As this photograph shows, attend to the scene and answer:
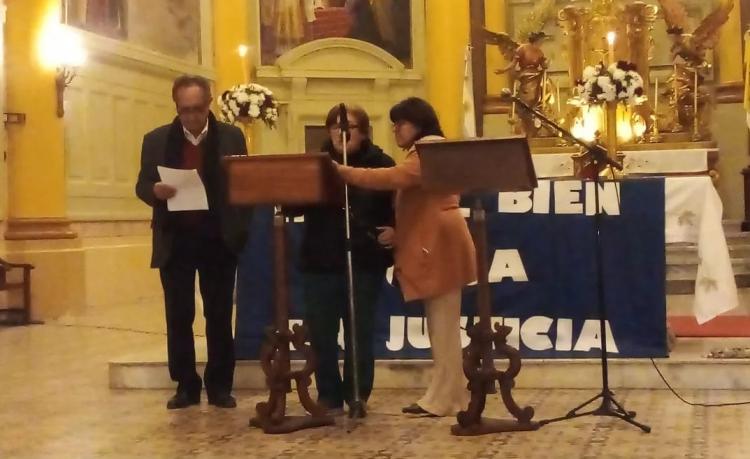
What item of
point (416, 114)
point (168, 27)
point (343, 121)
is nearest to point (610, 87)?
point (416, 114)

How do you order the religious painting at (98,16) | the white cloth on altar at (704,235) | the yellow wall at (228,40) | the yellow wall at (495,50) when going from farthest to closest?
1. the yellow wall at (228,40)
2. the yellow wall at (495,50)
3. the religious painting at (98,16)
4. the white cloth on altar at (704,235)

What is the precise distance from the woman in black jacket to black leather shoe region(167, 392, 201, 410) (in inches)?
29.6

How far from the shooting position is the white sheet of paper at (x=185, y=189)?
16.6ft

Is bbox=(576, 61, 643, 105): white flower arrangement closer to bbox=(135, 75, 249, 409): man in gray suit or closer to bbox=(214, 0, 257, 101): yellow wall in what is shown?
bbox=(135, 75, 249, 409): man in gray suit

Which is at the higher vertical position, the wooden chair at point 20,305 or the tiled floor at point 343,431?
the wooden chair at point 20,305

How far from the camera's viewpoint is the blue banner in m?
5.82

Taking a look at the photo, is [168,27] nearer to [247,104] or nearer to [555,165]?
[247,104]

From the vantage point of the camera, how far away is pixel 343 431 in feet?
15.5

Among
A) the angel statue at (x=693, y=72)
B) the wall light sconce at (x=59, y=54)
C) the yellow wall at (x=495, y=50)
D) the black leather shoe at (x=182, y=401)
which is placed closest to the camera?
the black leather shoe at (x=182, y=401)

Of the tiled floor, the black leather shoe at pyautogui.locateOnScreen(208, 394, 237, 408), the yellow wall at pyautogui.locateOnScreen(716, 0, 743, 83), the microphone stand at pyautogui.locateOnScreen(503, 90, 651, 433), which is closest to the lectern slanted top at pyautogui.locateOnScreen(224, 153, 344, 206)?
the microphone stand at pyautogui.locateOnScreen(503, 90, 651, 433)

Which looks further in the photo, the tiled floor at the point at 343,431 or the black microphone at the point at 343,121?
the black microphone at the point at 343,121

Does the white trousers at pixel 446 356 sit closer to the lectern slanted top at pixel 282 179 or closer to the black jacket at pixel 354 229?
the black jacket at pixel 354 229

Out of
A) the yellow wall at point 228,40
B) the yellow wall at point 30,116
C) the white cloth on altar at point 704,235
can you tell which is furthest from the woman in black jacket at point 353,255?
the yellow wall at point 228,40

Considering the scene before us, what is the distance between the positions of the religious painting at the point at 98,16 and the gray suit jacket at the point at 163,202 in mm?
6037
